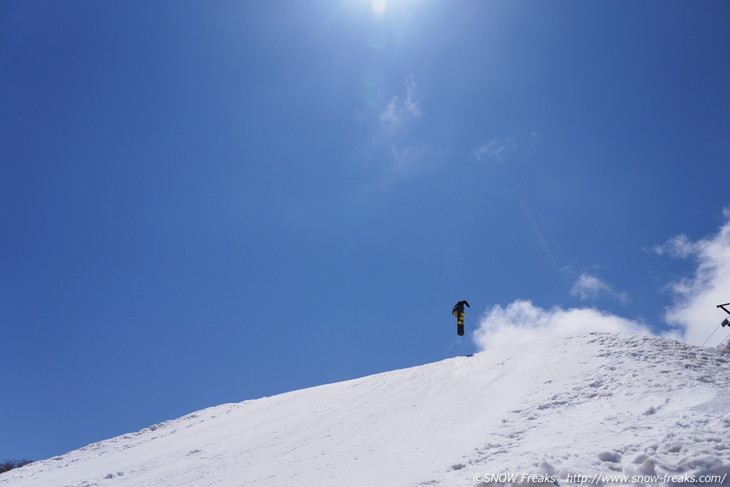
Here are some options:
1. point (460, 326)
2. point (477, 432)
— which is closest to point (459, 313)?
point (460, 326)

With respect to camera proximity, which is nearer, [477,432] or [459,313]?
[477,432]

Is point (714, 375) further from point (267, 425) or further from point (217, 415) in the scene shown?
point (217, 415)

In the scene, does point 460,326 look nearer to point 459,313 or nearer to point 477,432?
point 459,313

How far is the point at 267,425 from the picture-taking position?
16969 millimetres

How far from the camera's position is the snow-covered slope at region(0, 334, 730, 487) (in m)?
7.81

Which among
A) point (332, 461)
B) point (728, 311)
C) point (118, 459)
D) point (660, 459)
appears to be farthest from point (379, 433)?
point (728, 311)

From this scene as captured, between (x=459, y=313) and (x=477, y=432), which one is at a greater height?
(x=459, y=313)

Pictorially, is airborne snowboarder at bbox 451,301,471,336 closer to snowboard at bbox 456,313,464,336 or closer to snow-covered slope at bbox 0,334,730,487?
snowboard at bbox 456,313,464,336

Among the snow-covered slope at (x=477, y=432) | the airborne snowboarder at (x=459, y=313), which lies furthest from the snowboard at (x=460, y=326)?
the snow-covered slope at (x=477, y=432)

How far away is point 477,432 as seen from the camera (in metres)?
10.8

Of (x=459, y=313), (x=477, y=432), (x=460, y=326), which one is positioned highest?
(x=459, y=313)

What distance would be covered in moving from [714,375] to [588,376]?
2.93 m

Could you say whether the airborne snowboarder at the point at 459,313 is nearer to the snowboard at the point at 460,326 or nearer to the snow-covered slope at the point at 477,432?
the snowboard at the point at 460,326

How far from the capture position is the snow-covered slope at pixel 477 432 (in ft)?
25.6
